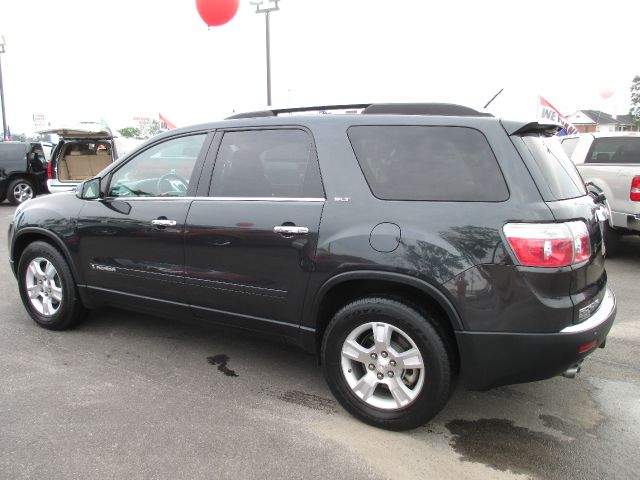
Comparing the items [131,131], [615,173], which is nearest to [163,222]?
[615,173]

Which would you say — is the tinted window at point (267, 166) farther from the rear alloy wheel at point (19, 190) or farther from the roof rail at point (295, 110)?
the rear alloy wheel at point (19, 190)

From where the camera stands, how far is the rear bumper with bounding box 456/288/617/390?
2.39 meters

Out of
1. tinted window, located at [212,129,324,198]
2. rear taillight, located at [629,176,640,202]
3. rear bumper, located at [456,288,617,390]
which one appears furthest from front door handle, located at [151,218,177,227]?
rear taillight, located at [629,176,640,202]

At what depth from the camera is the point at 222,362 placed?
3.65 metres

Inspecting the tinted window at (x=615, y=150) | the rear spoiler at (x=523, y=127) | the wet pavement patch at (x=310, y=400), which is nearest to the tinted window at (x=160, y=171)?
the wet pavement patch at (x=310, y=400)

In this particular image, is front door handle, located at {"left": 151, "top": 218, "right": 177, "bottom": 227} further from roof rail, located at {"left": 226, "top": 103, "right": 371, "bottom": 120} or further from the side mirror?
roof rail, located at {"left": 226, "top": 103, "right": 371, "bottom": 120}

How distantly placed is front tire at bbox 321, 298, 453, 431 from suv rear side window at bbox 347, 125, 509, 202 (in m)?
0.64

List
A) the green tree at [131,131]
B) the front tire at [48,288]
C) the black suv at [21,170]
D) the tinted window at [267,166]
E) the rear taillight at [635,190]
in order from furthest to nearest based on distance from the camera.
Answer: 1. the green tree at [131,131]
2. the black suv at [21,170]
3. the rear taillight at [635,190]
4. the front tire at [48,288]
5. the tinted window at [267,166]

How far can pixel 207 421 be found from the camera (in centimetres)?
284

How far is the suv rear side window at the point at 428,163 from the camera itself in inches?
99.3

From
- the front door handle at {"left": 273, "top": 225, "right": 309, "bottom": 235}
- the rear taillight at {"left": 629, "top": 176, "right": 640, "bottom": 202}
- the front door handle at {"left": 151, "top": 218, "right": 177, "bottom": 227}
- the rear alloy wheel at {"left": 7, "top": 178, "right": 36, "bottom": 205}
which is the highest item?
the front door handle at {"left": 273, "top": 225, "right": 309, "bottom": 235}

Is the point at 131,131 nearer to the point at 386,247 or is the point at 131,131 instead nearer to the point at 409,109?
the point at 409,109

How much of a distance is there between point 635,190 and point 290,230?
18.7 ft

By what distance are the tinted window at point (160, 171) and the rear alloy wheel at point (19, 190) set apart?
35.1ft
